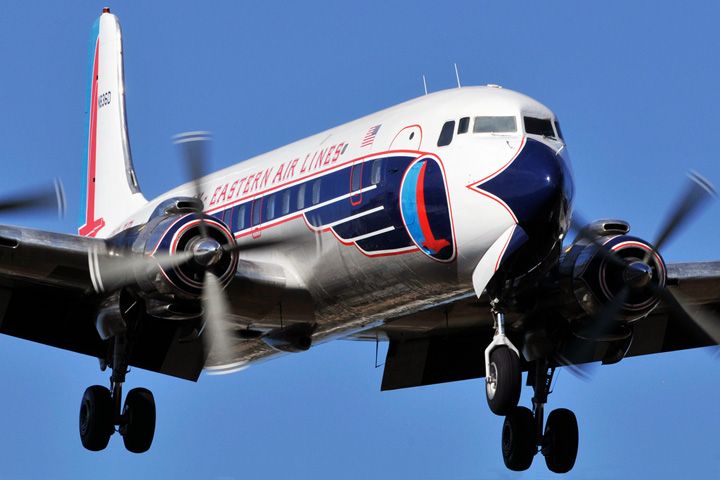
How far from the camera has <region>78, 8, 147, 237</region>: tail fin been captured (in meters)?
29.1

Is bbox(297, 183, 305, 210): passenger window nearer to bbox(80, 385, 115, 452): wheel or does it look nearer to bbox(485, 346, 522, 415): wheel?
bbox(485, 346, 522, 415): wheel

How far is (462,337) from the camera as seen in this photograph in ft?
82.1

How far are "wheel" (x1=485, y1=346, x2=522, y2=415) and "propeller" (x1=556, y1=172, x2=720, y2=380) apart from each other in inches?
92.6

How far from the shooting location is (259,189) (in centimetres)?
2245

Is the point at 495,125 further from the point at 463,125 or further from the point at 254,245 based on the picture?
the point at 254,245

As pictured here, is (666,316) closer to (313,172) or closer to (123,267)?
(313,172)

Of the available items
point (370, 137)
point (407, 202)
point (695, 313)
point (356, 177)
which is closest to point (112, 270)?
point (356, 177)

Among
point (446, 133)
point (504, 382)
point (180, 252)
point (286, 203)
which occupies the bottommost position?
point (504, 382)

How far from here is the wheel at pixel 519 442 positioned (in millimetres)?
22891

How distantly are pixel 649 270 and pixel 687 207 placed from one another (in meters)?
1.56

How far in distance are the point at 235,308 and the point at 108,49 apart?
1280 centimetres

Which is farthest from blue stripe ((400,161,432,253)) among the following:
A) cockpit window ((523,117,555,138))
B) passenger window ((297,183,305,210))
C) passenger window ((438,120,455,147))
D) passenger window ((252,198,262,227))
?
passenger window ((252,198,262,227))

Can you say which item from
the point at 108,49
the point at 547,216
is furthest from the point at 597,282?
the point at 108,49

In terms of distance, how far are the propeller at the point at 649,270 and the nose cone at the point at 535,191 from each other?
2240mm
